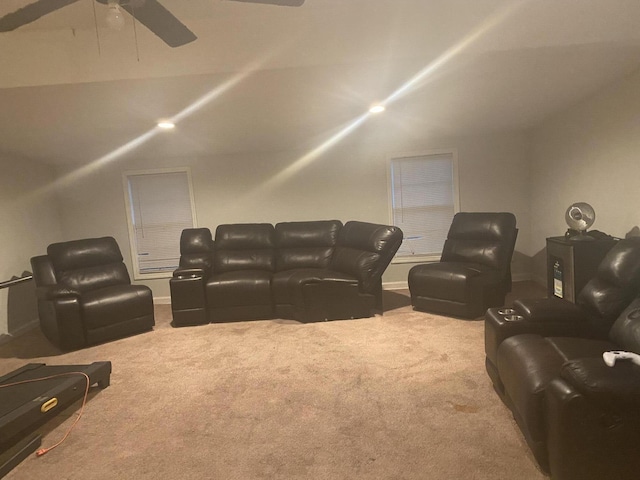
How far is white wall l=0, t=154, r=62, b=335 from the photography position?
4.17 metres

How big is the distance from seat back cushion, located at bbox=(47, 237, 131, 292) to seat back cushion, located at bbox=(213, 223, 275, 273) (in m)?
1.07

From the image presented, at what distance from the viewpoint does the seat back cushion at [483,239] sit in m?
4.03

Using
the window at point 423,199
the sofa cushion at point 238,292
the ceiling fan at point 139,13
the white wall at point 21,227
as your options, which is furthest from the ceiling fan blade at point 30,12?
the window at point 423,199

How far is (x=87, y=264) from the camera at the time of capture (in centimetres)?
422

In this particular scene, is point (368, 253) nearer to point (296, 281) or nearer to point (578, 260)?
point (296, 281)

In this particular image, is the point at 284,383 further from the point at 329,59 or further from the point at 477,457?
the point at 329,59

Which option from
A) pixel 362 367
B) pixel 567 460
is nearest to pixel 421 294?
pixel 362 367

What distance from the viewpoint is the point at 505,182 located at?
5059 millimetres

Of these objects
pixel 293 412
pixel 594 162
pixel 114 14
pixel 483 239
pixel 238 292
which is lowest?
pixel 293 412

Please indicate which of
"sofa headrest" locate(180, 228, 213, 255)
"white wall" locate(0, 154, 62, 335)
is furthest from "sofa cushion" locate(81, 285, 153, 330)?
"white wall" locate(0, 154, 62, 335)

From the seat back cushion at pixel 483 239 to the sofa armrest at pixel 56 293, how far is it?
3.81 meters

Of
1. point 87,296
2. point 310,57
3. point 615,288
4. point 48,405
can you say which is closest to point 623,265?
point 615,288

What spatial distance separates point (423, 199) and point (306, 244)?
1.75 metres

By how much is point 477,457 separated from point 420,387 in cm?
68
